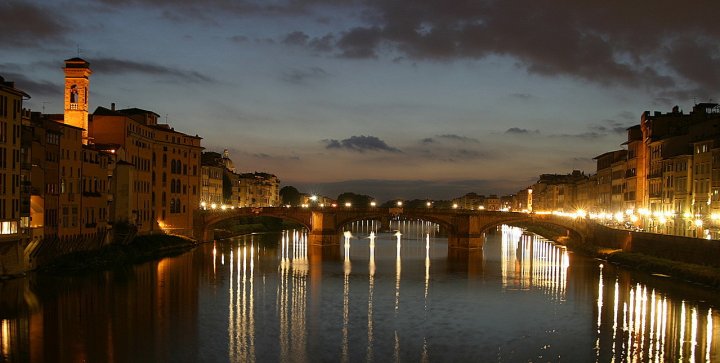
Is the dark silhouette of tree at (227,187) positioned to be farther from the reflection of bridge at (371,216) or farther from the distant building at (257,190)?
the reflection of bridge at (371,216)

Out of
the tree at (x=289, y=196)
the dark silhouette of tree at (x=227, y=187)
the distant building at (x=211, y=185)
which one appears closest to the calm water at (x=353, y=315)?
the distant building at (x=211, y=185)

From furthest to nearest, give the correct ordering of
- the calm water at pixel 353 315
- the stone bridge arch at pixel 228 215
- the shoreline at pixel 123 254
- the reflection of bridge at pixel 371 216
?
the reflection of bridge at pixel 371 216 < the stone bridge arch at pixel 228 215 < the shoreline at pixel 123 254 < the calm water at pixel 353 315

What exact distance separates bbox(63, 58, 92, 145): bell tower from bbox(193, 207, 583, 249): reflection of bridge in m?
19.2

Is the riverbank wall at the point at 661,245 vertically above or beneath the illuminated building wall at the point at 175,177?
beneath

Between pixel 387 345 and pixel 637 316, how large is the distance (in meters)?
13.2

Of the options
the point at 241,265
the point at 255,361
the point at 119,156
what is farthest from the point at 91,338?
the point at 119,156

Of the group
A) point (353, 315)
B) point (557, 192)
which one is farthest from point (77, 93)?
point (557, 192)

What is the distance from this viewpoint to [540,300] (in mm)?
→ 39969

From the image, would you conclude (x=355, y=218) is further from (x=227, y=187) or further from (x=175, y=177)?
(x=227, y=187)

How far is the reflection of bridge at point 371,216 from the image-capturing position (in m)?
76.5

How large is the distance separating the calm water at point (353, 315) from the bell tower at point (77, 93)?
1469cm

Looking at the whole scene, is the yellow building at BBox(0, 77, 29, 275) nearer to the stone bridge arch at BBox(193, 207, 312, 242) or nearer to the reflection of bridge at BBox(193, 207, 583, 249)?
the stone bridge arch at BBox(193, 207, 312, 242)

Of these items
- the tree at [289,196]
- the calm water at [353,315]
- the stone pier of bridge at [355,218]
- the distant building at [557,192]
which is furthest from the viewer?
the tree at [289,196]

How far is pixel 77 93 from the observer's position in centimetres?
6000
